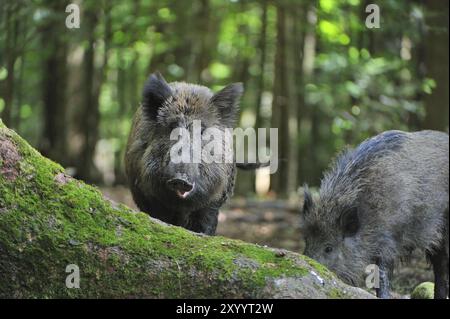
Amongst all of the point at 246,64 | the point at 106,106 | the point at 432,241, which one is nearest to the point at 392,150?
the point at 432,241

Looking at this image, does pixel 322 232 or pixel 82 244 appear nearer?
pixel 82 244

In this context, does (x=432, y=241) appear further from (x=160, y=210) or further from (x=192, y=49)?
(x=192, y=49)

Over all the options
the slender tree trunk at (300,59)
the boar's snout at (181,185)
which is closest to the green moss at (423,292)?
the boar's snout at (181,185)

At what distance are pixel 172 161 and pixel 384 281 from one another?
8.04 ft

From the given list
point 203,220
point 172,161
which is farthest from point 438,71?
point 172,161

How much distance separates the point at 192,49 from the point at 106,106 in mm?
12270

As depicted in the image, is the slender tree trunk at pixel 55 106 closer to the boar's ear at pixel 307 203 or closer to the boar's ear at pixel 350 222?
the boar's ear at pixel 307 203

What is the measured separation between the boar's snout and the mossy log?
1180 mm

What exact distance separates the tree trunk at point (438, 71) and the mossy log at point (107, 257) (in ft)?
20.9

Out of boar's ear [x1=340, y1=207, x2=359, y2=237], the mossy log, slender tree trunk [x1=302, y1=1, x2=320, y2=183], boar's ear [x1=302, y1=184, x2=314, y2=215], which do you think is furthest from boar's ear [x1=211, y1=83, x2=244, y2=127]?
slender tree trunk [x1=302, y1=1, x2=320, y2=183]

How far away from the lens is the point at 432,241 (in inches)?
293

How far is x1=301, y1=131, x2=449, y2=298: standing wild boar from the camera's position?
6922mm

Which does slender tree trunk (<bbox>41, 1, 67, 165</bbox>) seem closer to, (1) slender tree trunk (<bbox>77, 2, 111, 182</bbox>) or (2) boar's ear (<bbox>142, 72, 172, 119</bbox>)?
(1) slender tree trunk (<bbox>77, 2, 111, 182</bbox>)

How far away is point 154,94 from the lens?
689cm
